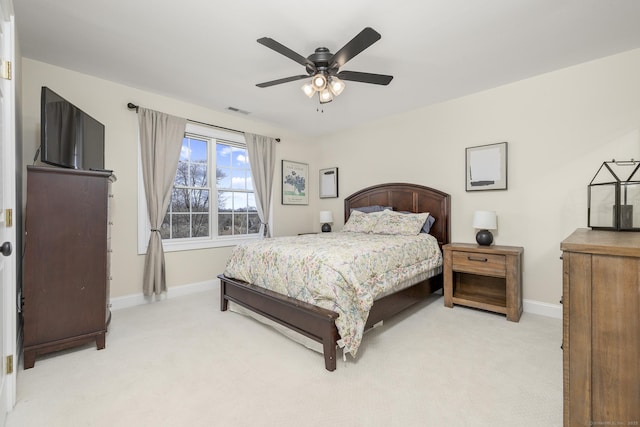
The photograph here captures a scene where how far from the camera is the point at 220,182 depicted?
4.21m

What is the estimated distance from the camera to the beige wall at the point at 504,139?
274cm

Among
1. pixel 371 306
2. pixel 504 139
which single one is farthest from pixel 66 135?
pixel 504 139

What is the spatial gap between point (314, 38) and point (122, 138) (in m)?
2.52

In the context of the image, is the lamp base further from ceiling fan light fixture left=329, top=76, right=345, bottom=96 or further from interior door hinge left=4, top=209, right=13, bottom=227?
interior door hinge left=4, top=209, right=13, bottom=227

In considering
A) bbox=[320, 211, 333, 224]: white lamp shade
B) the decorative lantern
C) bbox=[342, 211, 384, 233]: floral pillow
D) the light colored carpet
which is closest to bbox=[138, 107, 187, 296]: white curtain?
the light colored carpet

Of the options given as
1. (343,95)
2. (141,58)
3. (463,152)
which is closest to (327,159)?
(343,95)

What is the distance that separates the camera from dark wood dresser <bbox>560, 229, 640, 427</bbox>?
0.97 m

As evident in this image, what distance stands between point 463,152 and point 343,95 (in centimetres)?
171

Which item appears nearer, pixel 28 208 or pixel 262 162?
pixel 28 208

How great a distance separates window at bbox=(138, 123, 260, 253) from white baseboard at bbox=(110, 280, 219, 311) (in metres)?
0.53

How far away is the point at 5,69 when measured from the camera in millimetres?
1514

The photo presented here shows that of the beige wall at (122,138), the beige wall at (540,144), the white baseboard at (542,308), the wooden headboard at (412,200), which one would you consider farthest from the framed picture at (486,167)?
the beige wall at (122,138)

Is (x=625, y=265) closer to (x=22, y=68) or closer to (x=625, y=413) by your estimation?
(x=625, y=413)

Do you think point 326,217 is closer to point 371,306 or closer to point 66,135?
point 371,306
